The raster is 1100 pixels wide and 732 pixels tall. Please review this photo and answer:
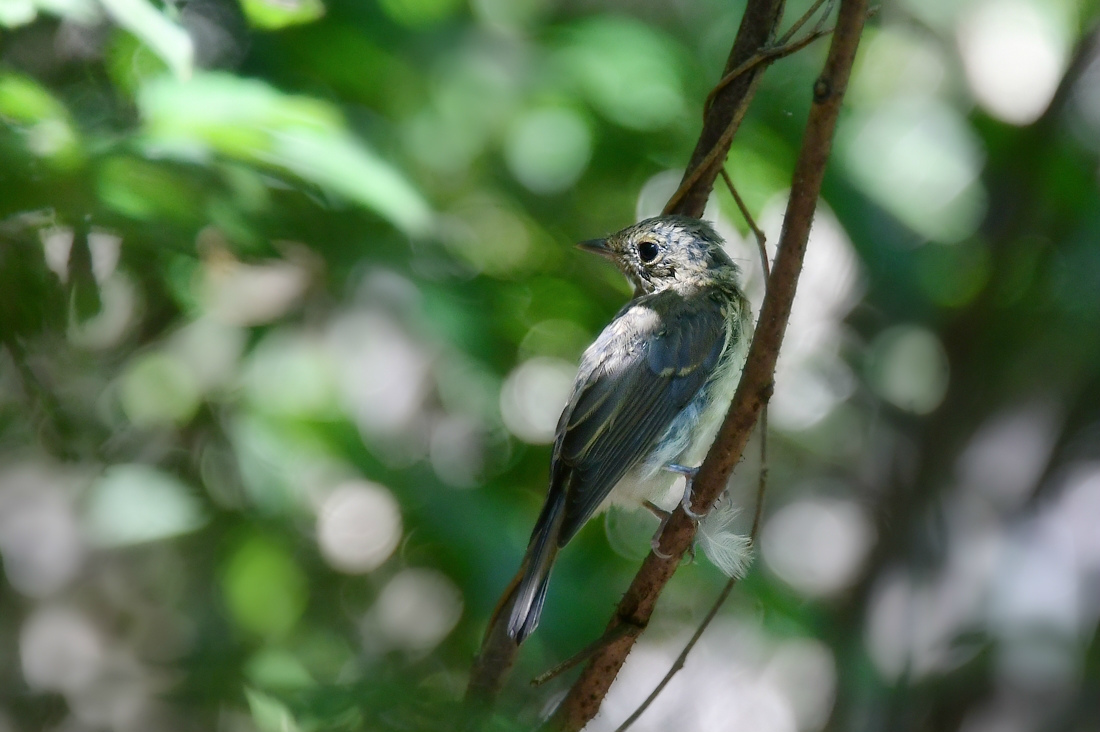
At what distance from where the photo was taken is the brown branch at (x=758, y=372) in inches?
71.6

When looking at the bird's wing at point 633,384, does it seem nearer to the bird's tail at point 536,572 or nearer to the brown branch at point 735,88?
the bird's tail at point 536,572

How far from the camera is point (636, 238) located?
12.1ft

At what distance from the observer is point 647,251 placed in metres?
3.72

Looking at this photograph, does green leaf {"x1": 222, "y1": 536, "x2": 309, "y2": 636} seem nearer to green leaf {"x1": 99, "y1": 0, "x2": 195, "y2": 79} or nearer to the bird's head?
the bird's head

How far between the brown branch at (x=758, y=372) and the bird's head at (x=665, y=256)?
4.78ft

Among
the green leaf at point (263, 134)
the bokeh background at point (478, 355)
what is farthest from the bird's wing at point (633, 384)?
the green leaf at point (263, 134)

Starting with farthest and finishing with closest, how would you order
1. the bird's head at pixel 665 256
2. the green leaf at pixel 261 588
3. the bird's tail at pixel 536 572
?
the green leaf at pixel 261 588
the bird's head at pixel 665 256
the bird's tail at pixel 536 572

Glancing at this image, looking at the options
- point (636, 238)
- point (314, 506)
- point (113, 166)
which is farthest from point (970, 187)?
point (113, 166)

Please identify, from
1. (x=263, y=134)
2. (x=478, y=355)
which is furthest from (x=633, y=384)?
(x=263, y=134)

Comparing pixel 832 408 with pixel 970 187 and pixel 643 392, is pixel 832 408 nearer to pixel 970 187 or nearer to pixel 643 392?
pixel 970 187

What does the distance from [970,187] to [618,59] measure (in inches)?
78.3

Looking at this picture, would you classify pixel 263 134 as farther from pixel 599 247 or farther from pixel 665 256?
pixel 665 256

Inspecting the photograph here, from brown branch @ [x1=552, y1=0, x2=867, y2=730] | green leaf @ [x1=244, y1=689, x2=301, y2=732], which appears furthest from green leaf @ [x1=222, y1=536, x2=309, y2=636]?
brown branch @ [x1=552, y1=0, x2=867, y2=730]

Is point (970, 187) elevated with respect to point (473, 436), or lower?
elevated
